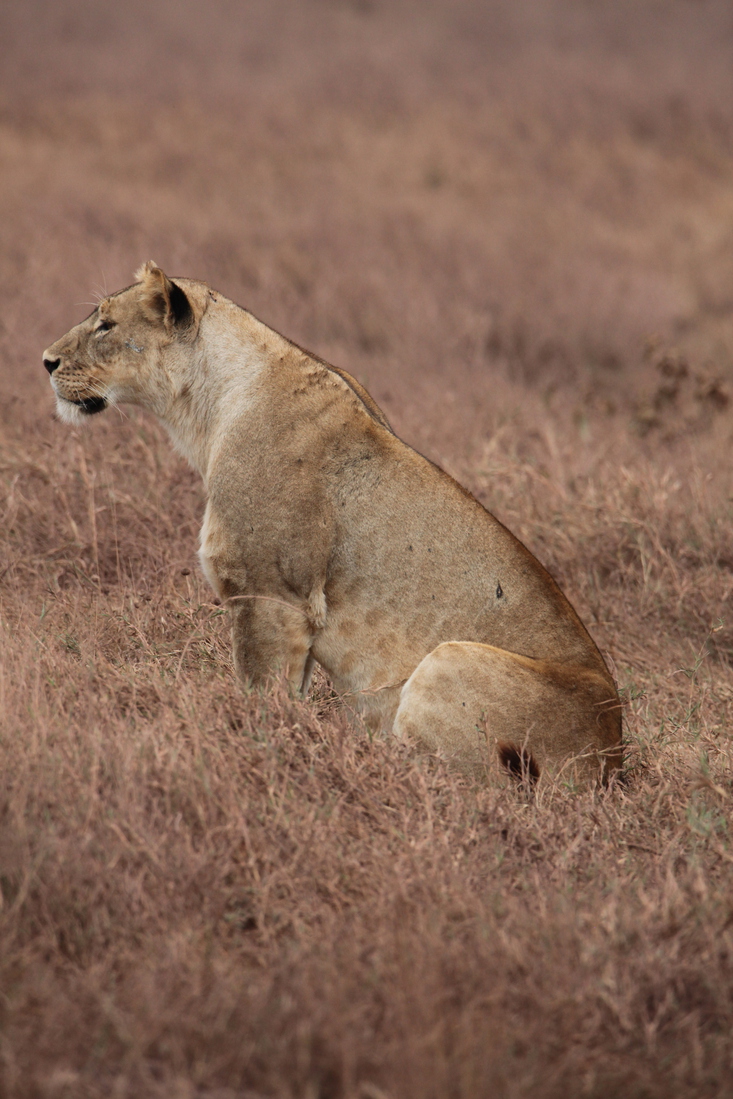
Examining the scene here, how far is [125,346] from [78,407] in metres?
0.35

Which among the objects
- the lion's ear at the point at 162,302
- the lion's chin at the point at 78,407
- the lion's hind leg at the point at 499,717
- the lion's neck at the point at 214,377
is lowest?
the lion's hind leg at the point at 499,717

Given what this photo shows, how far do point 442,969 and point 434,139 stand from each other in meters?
15.8

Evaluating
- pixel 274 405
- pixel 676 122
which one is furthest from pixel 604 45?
pixel 274 405

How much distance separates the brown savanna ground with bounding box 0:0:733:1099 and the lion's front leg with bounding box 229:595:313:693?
0.13 metres

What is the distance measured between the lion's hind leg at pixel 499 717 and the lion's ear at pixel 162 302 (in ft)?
5.92

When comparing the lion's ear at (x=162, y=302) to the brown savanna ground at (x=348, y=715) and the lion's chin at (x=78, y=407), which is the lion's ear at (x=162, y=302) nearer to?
the lion's chin at (x=78, y=407)

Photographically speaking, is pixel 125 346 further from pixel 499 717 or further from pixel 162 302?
pixel 499 717

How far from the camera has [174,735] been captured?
3533 millimetres

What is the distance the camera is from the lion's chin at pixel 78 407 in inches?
186

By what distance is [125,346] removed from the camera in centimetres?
465

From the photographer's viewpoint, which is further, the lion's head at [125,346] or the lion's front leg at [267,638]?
the lion's head at [125,346]

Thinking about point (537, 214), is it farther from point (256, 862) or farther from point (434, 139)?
point (256, 862)

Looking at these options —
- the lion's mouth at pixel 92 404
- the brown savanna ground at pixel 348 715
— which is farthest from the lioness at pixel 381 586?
the lion's mouth at pixel 92 404

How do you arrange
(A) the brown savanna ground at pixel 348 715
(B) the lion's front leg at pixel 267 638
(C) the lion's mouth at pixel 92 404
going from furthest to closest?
(C) the lion's mouth at pixel 92 404 → (B) the lion's front leg at pixel 267 638 → (A) the brown savanna ground at pixel 348 715
